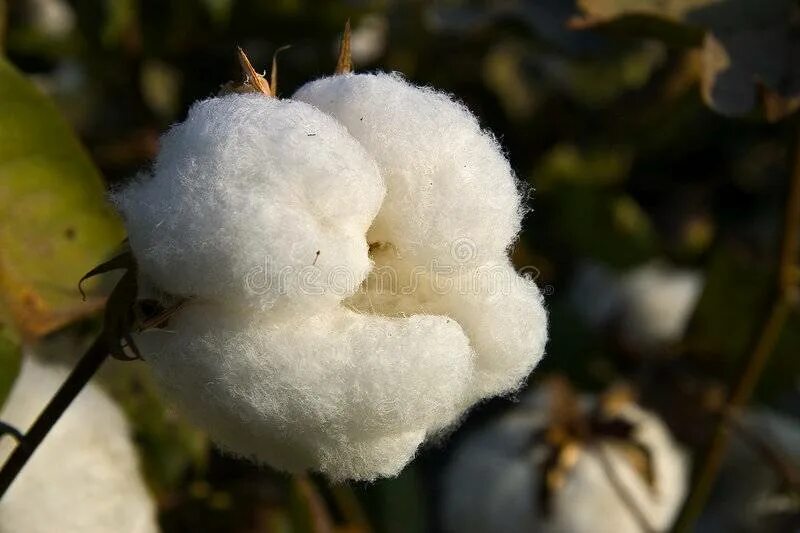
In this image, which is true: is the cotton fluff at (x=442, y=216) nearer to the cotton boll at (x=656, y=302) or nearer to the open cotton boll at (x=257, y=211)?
the open cotton boll at (x=257, y=211)

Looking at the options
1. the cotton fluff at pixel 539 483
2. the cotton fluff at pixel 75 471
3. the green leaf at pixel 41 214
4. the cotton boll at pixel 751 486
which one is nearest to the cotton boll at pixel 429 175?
the green leaf at pixel 41 214

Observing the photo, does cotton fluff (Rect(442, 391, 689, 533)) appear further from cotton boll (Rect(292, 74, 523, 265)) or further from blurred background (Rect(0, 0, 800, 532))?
cotton boll (Rect(292, 74, 523, 265))

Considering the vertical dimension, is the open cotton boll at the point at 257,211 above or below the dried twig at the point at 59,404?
above

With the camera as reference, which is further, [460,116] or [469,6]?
[469,6]

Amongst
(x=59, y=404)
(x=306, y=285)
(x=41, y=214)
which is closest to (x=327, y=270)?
(x=306, y=285)

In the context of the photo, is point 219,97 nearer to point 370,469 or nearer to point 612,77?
point 370,469

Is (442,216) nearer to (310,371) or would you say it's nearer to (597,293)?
(310,371)

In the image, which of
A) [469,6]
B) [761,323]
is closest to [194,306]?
[761,323]
